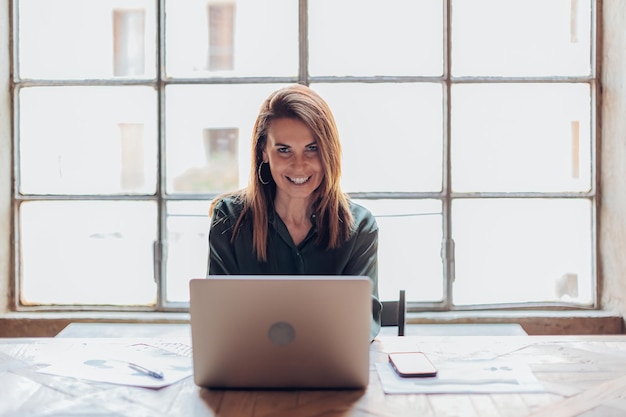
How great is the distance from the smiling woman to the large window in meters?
0.54

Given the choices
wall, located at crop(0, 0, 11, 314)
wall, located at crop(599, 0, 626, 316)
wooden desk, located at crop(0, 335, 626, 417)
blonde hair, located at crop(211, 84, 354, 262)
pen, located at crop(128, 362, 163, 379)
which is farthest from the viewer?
wall, located at crop(0, 0, 11, 314)

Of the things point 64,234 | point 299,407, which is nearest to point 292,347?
point 299,407

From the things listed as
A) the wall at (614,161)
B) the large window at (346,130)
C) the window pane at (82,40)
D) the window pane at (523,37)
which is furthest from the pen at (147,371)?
the wall at (614,161)

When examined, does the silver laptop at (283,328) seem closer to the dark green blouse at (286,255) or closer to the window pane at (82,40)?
the dark green blouse at (286,255)

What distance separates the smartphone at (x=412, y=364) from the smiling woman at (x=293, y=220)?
0.42 m

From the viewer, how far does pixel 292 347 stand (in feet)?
4.80

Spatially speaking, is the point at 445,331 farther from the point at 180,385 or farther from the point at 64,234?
the point at 64,234

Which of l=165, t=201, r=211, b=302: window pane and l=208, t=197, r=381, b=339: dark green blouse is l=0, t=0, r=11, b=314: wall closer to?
l=165, t=201, r=211, b=302: window pane

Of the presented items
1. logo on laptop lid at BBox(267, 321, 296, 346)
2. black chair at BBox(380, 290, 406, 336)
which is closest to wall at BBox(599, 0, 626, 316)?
black chair at BBox(380, 290, 406, 336)

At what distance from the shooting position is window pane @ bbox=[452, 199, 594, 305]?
9.13 ft

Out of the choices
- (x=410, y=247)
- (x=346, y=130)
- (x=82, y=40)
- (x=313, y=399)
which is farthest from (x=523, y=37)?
(x=313, y=399)

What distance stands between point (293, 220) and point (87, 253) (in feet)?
3.35

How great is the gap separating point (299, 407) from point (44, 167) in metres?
1.81

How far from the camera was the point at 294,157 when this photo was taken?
215 cm
